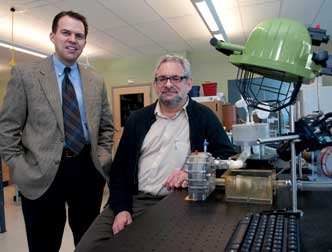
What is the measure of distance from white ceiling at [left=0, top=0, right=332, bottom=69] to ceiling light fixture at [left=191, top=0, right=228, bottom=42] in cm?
12

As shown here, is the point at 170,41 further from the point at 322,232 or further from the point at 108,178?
the point at 322,232

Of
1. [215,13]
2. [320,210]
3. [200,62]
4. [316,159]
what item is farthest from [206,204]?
[200,62]

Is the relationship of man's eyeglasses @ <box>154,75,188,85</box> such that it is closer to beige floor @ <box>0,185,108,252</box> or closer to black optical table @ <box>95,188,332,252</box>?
black optical table @ <box>95,188,332,252</box>

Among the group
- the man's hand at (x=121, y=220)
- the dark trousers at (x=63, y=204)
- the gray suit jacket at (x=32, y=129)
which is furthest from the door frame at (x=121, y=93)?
the man's hand at (x=121, y=220)

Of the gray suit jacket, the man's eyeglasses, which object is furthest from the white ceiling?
the gray suit jacket

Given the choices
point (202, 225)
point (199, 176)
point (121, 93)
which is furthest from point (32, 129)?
point (121, 93)

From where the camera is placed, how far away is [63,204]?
1.41 meters

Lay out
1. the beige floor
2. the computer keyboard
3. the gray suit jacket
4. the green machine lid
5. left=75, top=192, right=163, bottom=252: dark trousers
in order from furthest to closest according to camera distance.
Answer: the beige floor, the gray suit jacket, left=75, top=192, right=163, bottom=252: dark trousers, the green machine lid, the computer keyboard

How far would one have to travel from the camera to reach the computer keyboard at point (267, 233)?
566 mm

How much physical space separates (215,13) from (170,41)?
1.49m

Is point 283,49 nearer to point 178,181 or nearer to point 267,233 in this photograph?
point 267,233

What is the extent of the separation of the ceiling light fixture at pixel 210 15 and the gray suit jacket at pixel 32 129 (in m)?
2.22

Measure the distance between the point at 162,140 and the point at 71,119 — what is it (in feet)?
1.51

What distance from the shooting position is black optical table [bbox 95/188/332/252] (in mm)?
608
